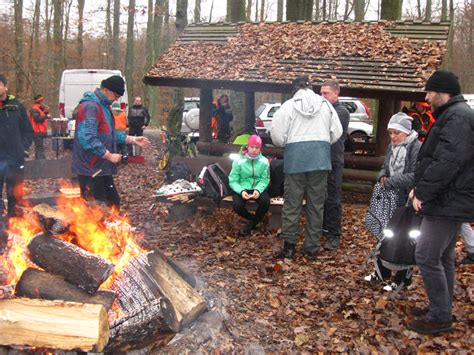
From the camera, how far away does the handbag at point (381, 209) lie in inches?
221

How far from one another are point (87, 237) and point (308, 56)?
6.37m

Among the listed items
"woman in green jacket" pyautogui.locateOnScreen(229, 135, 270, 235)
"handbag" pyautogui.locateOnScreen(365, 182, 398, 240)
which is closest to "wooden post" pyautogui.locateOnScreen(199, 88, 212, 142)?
"woman in green jacket" pyautogui.locateOnScreen(229, 135, 270, 235)

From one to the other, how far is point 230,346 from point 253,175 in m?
3.56

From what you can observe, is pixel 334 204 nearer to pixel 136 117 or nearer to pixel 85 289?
pixel 85 289

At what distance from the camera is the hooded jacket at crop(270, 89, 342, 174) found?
20.1 feet

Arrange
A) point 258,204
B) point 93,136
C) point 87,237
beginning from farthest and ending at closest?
point 258,204, point 93,136, point 87,237

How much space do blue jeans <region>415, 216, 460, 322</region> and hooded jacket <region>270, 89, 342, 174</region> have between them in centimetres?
200

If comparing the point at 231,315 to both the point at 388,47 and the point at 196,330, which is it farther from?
the point at 388,47

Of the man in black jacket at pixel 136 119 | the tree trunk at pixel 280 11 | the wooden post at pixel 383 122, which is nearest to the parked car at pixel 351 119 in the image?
the tree trunk at pixel 280 11

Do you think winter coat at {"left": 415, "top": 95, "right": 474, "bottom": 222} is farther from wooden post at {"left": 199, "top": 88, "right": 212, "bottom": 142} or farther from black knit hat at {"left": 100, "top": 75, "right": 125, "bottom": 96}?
wooden post at {"left": 199, "top": 88, "right": 212, "bottom": 142}

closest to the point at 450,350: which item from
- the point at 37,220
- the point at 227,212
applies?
the point at 37,220

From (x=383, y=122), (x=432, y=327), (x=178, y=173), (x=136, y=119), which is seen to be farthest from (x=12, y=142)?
(x=136, y=119)

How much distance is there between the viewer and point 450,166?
403cm

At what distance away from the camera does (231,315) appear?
4688 millimetres
